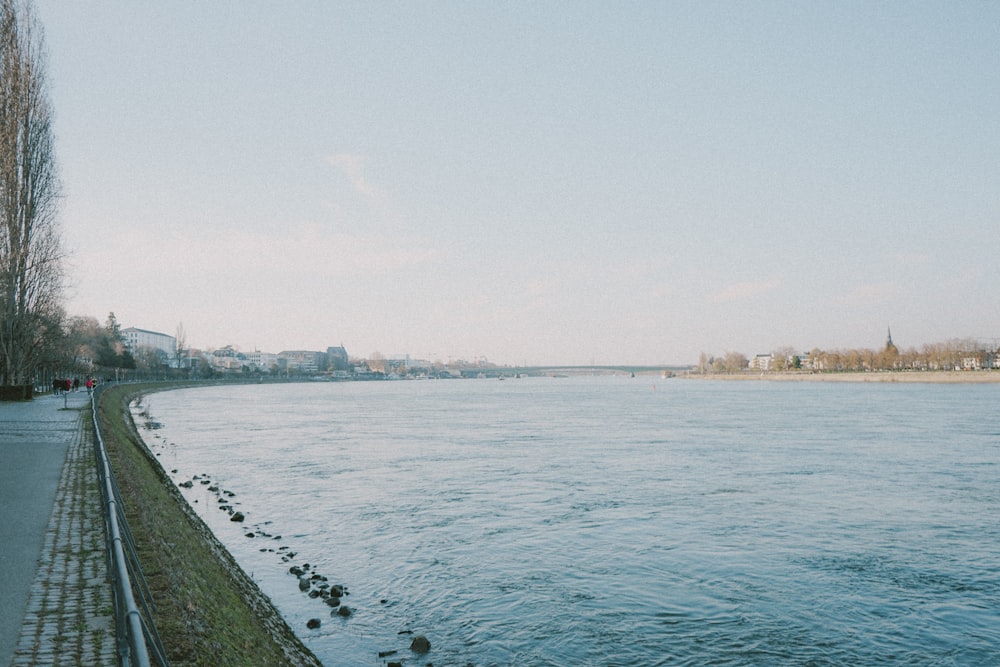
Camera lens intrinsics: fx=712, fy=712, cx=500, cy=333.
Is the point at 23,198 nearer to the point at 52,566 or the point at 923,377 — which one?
the point at 52,566

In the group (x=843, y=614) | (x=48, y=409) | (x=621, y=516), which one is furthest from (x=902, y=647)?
(x=48, y=409)

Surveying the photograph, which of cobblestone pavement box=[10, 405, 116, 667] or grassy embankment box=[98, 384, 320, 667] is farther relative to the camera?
grassy embankment box=[98, 384, 320, 667]

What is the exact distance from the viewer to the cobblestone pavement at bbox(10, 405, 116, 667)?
264 inches

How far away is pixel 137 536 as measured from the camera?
37.1ft

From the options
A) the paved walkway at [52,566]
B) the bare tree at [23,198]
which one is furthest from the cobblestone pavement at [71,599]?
the bare tree at [23,198]

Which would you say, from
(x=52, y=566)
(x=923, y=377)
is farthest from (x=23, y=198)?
(x=923, y=377)

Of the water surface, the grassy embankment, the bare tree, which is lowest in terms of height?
the water surface

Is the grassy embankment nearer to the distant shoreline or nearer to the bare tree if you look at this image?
the bare tree

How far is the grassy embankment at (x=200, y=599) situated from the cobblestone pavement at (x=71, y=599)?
1.91 feet

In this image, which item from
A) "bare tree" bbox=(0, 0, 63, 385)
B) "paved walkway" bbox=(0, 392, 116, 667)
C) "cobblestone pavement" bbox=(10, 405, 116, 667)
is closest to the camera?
"cobblestone pavement" bbox=(10, 405, 116, 667)

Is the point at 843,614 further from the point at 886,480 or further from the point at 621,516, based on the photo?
the point at 886,480

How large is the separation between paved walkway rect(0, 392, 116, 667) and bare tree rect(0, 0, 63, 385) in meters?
31.8

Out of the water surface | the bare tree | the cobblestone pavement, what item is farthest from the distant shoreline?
the cobblestone pavement

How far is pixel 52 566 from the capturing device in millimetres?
9406
